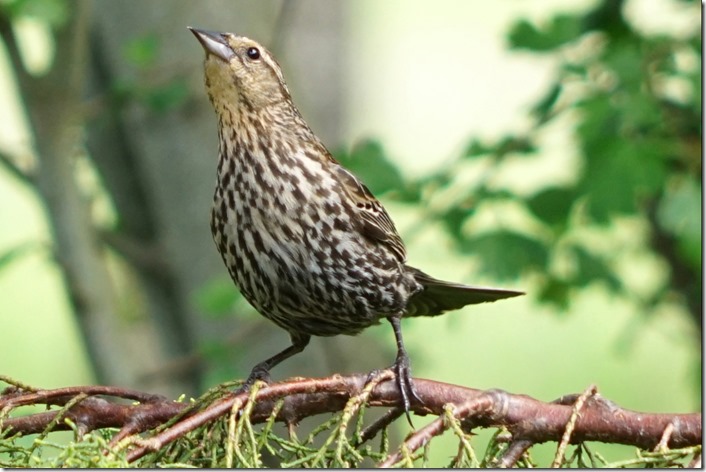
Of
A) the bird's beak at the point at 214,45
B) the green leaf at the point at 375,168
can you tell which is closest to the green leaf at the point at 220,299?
the green leaf at the point at 375,168

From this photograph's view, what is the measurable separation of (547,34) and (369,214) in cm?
156

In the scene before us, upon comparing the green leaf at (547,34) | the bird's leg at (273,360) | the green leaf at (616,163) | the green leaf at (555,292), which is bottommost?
the green leaf at (555,292)

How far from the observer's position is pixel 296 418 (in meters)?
2.52

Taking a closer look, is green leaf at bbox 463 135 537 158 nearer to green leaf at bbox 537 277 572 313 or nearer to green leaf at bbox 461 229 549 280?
green leaf at bbox 461 229 549 280

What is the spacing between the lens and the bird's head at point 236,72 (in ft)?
12.6

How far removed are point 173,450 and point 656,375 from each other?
8654 millimetres

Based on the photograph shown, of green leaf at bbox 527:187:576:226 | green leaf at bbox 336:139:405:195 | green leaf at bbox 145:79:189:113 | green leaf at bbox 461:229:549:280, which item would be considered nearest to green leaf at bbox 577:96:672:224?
green leaf at bbox 527:187:576:226

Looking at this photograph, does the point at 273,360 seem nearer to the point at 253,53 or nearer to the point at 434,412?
the point at 253,53

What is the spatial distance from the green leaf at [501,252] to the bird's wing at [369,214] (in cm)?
81

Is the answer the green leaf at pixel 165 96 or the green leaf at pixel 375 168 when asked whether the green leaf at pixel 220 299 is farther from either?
the green leaf at pixel 165 96

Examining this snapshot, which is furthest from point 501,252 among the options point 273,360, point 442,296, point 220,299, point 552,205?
point 273,360

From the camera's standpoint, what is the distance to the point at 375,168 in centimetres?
469

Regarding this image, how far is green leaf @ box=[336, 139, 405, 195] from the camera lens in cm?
465

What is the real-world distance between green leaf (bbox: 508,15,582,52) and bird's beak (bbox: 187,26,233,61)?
5.42 feet
